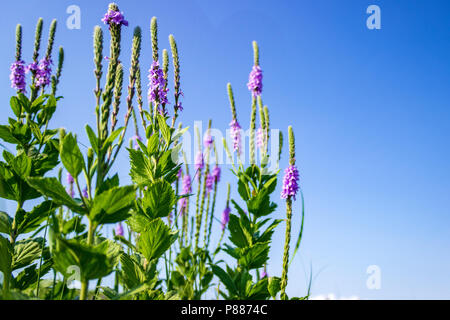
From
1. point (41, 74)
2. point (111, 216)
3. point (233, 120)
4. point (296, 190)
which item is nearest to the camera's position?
point (111, 216)

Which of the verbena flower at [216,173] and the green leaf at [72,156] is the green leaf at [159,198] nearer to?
the green leaf at [72,156]

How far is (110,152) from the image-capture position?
7.20ft

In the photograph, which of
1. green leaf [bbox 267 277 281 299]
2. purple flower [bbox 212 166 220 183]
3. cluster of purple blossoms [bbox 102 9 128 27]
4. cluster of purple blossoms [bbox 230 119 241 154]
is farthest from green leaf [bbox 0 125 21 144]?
purple flower [bbox 212 166 220 183]

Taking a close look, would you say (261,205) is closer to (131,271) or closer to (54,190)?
(131,271)

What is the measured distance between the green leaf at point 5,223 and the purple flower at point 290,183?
3.34 meters

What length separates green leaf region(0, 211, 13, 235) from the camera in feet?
10.2

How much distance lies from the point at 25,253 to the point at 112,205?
1.57 meters

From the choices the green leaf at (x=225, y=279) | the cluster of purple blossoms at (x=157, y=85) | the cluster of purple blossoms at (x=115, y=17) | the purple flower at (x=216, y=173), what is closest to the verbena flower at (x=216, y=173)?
the purple flower at (x=216, y=173)

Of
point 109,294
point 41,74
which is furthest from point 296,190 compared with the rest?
point 41,74

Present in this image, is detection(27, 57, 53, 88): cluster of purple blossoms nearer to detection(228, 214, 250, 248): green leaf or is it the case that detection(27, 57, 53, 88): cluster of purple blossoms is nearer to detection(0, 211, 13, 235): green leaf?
detection(0, 211, 13, 235): green leaf

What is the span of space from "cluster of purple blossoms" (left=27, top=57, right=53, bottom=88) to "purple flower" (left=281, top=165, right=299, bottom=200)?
3.43 m
